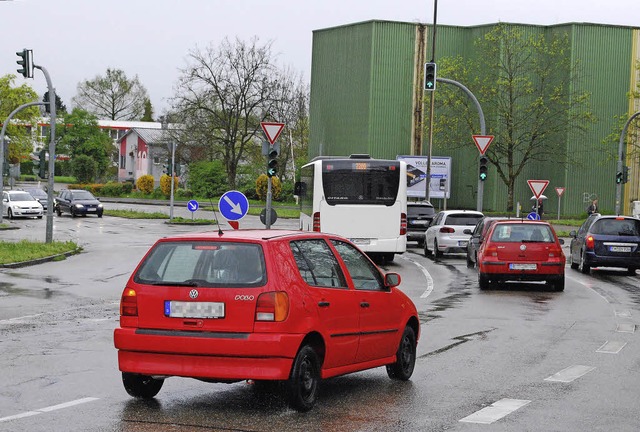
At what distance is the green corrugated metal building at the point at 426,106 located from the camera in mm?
71688

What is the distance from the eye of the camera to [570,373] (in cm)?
1118

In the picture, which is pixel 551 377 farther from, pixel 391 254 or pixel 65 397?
pixel 391 254

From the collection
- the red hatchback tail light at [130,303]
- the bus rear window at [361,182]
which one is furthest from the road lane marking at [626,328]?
the bus rear window at [361,182]

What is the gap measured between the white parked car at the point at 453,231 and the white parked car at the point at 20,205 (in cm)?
3104

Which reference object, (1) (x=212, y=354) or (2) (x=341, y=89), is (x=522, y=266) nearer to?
(1) (x=212, y=354)

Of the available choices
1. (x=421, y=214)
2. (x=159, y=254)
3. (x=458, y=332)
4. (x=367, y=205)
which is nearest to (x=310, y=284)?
(x=159, y=254)

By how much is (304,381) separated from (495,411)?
1.55 m

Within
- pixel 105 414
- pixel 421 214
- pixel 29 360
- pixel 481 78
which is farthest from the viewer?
pixel 481 78

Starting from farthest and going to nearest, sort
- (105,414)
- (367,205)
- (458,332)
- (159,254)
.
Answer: (367,205), (458,332), (159,254), (105,414)

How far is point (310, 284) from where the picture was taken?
8891mm

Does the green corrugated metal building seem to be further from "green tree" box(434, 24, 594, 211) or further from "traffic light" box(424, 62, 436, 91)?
"traffic light" box(424, 62, 436, 91)

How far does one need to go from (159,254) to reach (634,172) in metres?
67.7

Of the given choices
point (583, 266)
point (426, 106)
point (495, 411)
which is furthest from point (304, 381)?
point (426, 106)

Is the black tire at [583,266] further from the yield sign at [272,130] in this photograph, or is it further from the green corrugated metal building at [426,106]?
the green corrugated metal building at [426,106]
